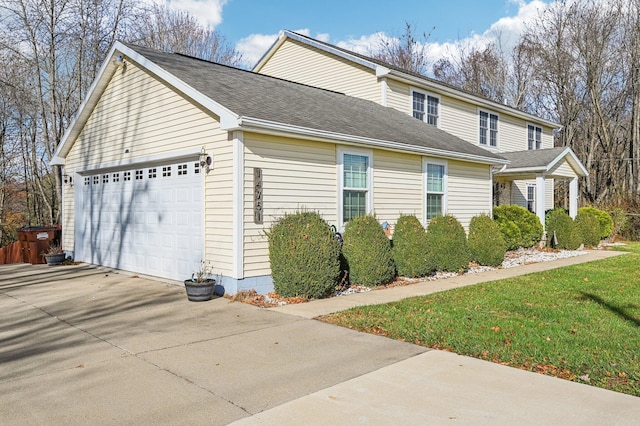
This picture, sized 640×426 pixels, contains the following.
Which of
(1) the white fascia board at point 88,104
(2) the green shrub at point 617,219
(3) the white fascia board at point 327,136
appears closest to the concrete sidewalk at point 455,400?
(3) the white fascia board at point 327,136

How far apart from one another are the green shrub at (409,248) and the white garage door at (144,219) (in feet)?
14.0

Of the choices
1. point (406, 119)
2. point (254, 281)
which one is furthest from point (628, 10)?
point (254, 281)

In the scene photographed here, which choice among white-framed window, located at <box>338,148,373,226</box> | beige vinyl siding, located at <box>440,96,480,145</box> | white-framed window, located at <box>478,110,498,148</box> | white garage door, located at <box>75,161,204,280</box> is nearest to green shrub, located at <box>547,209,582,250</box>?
beige vinyl siding, located at <box>440,96,480,145</box>

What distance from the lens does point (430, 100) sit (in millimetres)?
17328

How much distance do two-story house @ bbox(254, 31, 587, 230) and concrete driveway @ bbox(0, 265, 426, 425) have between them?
10499 millimetres

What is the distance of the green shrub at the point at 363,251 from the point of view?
9.38 metres

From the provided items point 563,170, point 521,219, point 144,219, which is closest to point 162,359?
point 144,219

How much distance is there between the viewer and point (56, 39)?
59.9ft

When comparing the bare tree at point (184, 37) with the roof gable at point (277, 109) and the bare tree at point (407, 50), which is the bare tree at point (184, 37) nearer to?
the bare tree at point (407, 50)

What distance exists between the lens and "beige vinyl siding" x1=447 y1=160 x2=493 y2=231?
13383 millimetres

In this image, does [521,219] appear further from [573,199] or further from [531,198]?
[531,198]

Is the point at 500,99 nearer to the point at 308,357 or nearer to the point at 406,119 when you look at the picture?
the point at 406,119

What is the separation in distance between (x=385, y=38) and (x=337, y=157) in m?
26.4

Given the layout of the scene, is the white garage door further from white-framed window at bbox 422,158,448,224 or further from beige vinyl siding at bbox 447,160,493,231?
beige vinyl siding at bbox 447,160,493,231
